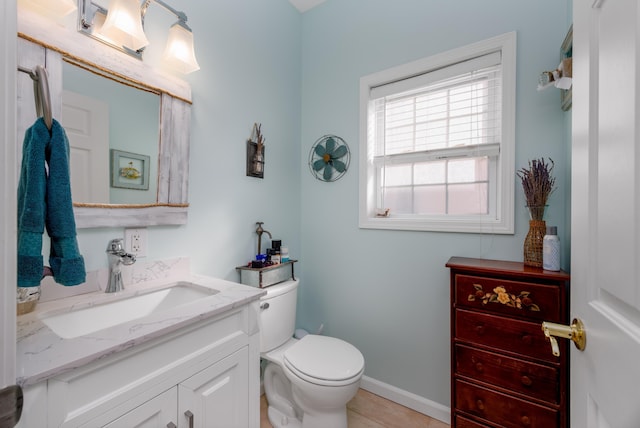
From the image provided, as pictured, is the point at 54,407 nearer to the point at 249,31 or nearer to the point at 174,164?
the point at 174,164

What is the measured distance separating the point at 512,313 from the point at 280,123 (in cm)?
179

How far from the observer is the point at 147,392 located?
0.77 metres

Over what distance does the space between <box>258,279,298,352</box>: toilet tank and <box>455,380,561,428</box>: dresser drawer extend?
960 mm

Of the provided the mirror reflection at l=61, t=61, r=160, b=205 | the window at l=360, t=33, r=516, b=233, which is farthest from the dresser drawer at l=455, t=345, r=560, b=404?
the mirror reflection at l=61, t=61, r=160, b=205

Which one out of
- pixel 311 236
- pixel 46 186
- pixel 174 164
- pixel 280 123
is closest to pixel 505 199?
pixel 311 236

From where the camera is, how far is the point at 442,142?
1720 mm

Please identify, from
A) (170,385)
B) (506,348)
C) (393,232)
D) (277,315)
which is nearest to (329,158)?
(393,232)

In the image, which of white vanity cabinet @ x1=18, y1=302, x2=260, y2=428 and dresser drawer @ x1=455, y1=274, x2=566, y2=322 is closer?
white vanity cabinet @ x1=18, y1=302, x2=260, y2=428

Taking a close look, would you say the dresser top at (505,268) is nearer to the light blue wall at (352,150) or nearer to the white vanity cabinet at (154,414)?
the light blue wall at (352,150)

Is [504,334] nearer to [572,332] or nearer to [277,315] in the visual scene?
[572,332]

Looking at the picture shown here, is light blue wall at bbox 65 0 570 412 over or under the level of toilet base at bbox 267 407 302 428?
over

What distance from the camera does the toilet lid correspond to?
4.33 feet

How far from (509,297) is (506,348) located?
234 mm

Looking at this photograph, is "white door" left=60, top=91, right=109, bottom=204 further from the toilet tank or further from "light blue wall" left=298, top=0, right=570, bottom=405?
"light blue wall" left=298, top=0, right=570, bottom=405
